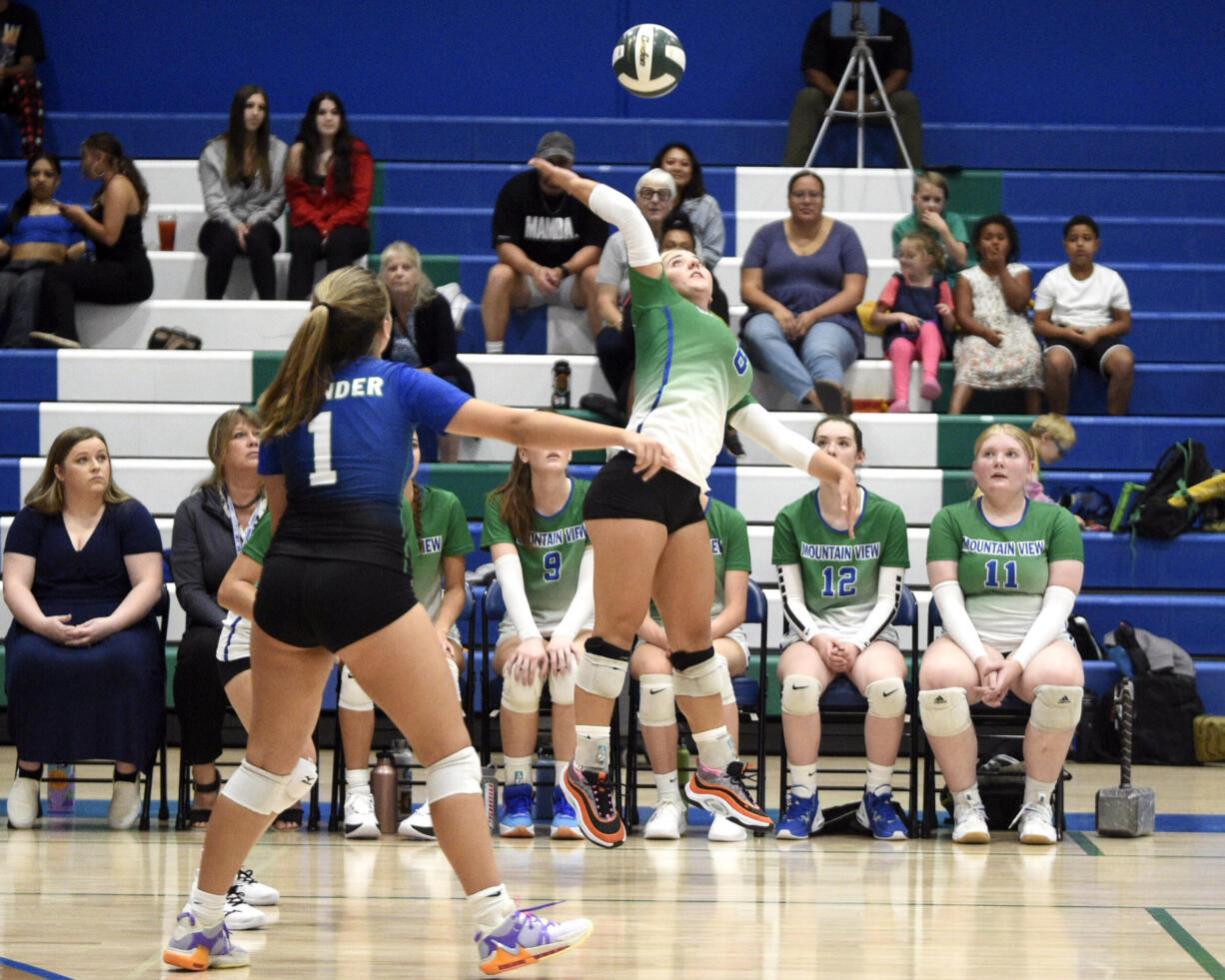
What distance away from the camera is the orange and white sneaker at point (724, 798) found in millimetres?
4859

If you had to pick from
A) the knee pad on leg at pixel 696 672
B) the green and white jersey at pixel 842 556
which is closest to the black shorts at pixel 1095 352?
the green and white jersey at pixel 842 556

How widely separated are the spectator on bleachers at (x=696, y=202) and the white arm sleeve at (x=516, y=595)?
2920 mm

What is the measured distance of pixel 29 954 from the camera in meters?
3.77

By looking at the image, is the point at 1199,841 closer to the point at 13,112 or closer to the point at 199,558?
the point at 199,558

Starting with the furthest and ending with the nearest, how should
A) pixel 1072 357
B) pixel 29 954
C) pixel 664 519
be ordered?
pixel 1072 357 < pixel 664 519 < pixel 29 954

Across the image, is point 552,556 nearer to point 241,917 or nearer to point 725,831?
point 725,831

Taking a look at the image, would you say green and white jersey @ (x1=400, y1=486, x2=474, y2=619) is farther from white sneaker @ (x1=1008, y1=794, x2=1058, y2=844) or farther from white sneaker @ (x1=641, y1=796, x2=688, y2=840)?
white sneaker @ (x1=1008, y1=794, x2=1058, y2=844)

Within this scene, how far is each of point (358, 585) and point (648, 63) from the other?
3016mm

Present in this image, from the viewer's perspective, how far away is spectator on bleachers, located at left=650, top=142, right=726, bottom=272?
8.29 metres

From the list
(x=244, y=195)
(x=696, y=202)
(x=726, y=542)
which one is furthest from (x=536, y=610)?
(x=244, y=195)

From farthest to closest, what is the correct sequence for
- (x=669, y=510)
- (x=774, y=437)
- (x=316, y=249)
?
(x=316, y=249), (x=774, y=437), (x=669, y=510)

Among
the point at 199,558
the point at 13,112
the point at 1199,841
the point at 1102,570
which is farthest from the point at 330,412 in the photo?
the point at 13,112

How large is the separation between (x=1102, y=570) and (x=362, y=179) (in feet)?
14.6

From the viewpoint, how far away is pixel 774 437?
478cm
